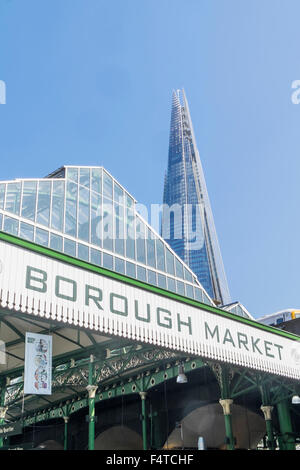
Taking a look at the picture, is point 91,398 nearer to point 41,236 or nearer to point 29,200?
point 41,236

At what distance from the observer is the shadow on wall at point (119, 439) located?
30844mm

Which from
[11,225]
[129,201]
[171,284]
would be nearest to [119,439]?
[171,284]

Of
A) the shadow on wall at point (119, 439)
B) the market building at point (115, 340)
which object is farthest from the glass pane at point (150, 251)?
the shadow on wall at point (119, 439)

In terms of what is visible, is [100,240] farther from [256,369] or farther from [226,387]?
[256,369]

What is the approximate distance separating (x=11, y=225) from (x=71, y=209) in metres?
4.68

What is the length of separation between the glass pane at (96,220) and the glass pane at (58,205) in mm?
2278

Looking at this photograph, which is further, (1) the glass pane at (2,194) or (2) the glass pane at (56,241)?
(2) the glass pane at (56,241)

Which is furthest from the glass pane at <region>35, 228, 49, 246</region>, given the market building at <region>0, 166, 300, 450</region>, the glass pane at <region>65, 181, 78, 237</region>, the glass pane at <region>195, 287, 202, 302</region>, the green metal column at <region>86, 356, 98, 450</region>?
the glass pane at <region>195, 287, 202, 302</region>

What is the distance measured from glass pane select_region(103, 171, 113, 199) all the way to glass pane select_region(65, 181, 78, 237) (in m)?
2.79

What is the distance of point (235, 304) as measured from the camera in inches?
1399

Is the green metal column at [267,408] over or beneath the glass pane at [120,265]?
beneath

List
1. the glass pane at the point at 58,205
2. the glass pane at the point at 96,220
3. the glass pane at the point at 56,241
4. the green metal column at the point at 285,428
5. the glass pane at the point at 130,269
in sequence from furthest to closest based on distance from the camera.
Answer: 1. the glass pane at the point at 130,269
2. the glass pane at the point at 96,220
3. the glass pane at the point at 58,205
4. the glass pane at the point at 56,241
5. the green metal column at the point at 285,428

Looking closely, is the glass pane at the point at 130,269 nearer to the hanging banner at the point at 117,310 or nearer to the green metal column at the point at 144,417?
the green metal column at the point at 144,417
